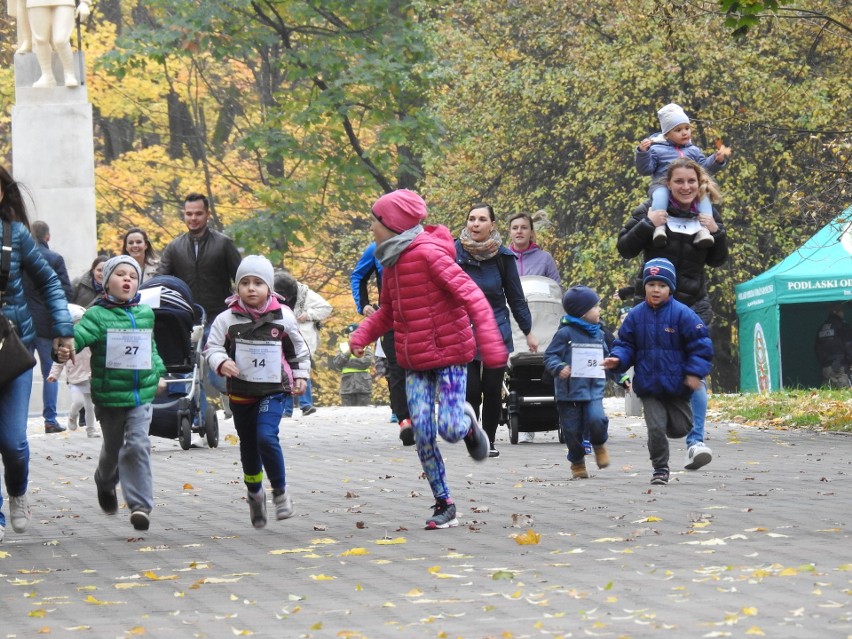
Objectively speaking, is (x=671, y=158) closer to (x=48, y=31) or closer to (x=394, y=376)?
(x=394, y=376)

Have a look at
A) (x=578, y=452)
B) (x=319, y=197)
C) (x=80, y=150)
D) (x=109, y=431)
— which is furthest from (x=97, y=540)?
(x=319, y=197)

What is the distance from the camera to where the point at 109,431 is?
9.86 meters

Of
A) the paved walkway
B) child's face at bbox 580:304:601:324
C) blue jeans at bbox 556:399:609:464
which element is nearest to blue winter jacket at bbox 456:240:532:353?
the paved walkway

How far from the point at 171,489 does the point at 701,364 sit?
Answer: 11.7ft

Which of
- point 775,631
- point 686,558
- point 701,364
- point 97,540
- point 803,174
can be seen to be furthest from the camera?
point 803,174

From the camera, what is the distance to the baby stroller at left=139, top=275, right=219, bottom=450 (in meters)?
14.6

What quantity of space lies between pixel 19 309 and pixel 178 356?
590cm

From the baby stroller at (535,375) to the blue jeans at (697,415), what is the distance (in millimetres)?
3930

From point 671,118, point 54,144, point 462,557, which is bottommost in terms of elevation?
point 462,557

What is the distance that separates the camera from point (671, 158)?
41.4 feet

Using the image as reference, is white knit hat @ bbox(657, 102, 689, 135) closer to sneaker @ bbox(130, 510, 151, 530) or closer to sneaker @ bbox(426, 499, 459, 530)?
sneaker @ bbox(426, 499, 459, 530)

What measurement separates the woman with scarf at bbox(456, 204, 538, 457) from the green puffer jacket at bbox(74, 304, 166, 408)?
14.6 feet

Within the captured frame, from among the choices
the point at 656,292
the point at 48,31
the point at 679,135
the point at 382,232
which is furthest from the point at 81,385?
the point at 382,232

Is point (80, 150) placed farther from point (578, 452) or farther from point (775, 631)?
point (775, 631)
